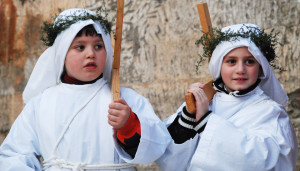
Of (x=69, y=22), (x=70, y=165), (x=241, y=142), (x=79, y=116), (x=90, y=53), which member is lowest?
(x=70, y=165)

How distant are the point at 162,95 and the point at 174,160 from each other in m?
2.06

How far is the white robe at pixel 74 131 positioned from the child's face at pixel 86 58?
0.33ft

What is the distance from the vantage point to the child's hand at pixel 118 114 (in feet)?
10.7

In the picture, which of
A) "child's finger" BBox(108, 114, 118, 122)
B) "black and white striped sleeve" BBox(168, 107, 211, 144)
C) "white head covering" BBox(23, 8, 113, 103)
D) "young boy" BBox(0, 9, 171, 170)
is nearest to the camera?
"child's finger" BBox(108, 114, 118, 122)

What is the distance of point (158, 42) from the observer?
5.56m

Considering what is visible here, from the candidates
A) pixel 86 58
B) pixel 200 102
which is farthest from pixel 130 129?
pixel 86 58

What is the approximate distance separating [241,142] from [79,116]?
1.16 m

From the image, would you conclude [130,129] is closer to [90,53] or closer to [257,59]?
[90,53]

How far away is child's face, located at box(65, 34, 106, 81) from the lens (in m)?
3.57

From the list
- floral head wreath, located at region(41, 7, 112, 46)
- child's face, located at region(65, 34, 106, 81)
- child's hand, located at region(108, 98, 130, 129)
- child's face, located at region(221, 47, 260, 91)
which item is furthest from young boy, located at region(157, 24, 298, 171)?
floral head wreath, located at region(41, 7, 112, 46)

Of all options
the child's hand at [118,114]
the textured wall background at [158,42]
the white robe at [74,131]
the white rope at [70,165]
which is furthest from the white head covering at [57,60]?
the textured wall background at [158,42]

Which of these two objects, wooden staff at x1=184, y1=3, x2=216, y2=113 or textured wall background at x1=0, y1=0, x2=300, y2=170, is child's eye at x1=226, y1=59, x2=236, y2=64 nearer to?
wooden staff at x1=184, y1=3, x2=216, y2=113

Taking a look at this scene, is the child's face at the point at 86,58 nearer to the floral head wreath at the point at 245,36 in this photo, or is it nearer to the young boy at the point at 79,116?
the young boy at the point at 79,116

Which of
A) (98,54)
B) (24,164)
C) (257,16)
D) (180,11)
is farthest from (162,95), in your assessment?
(24,164)
